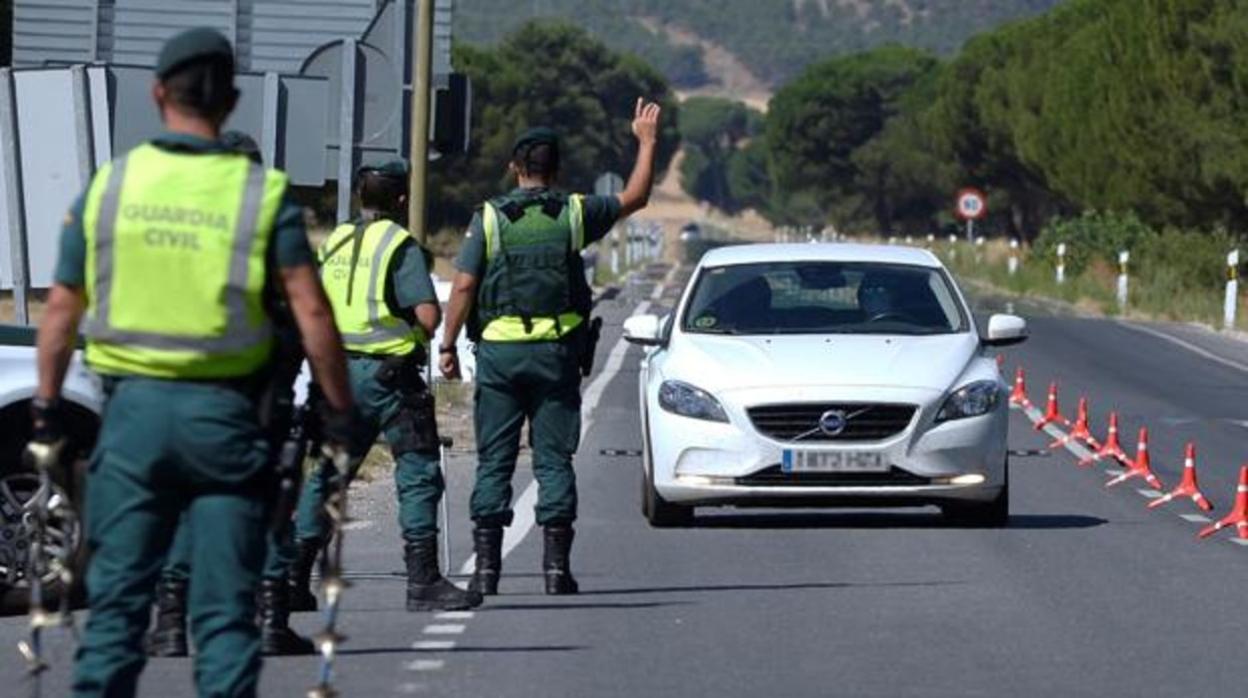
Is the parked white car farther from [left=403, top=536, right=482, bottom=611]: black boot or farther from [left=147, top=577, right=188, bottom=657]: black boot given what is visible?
[left=403, top=536, right=482, bottom=611]: black boot

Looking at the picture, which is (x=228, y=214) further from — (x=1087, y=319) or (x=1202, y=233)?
(x=1202, y=233)

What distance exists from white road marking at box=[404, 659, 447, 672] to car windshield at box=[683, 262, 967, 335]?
6143 mm

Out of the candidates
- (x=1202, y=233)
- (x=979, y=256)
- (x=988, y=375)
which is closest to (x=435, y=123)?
(x=988, y=375)

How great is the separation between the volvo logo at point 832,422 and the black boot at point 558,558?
2.99m

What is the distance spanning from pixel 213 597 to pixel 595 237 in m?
5.51

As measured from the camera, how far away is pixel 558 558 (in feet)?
43.9

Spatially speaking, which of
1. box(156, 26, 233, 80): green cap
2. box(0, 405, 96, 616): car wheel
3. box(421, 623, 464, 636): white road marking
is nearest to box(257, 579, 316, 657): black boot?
box(421, 623, 464, 636): white road marking

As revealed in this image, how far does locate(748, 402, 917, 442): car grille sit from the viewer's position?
53.3ft

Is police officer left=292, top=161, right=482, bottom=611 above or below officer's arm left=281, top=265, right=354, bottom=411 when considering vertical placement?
below

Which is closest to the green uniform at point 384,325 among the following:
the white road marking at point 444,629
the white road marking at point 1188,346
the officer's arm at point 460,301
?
the white road marking at point 444,629

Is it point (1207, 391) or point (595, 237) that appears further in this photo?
point (1207, 391)

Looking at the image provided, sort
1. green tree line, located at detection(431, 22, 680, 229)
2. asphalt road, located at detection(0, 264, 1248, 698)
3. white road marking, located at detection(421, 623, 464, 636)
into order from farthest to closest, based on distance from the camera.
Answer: green tree line, located at detection(431, 22, 680, 229), white road marking, located at detection(421, 623, 464, 636), asphalt road, located at detection(0, 264, 1248, 698)

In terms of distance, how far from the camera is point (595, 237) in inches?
513

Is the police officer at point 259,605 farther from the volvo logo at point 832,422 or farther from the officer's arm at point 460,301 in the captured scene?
the volvo logo at point 832,422
